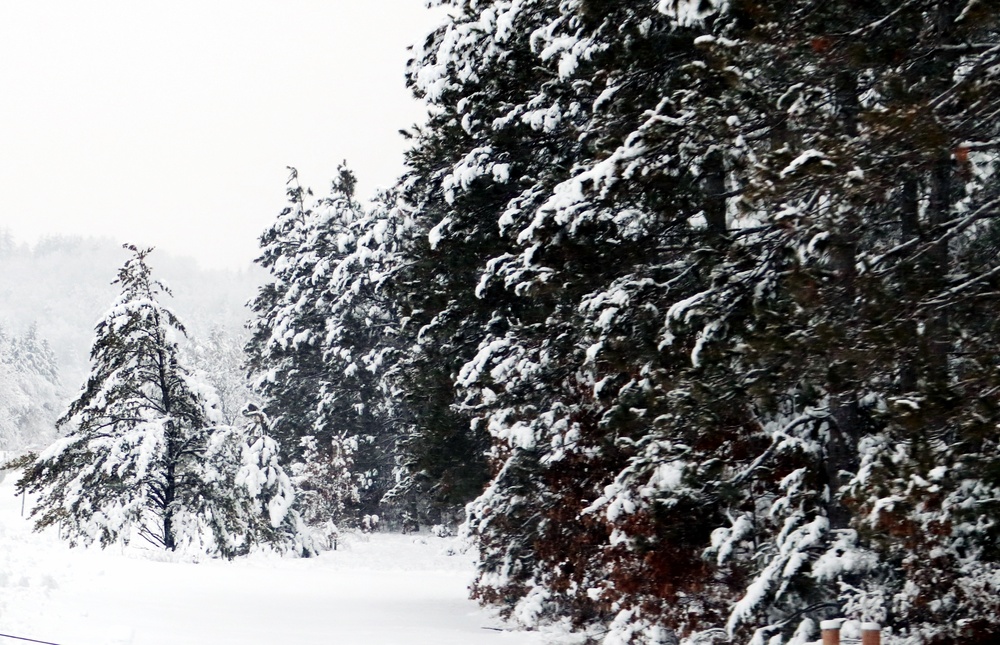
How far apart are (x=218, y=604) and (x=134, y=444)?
456 inches

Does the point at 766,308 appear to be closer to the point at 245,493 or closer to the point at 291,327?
the point at 245,493

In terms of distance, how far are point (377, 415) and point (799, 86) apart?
33.4 m

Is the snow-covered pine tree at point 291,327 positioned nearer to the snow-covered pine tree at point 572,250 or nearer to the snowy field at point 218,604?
the snowy field at point 218,604

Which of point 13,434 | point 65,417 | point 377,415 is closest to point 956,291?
point 65,417

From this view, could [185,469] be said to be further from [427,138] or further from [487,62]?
[487,62]

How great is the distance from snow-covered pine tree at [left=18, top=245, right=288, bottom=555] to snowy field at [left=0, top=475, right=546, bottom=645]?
187cm

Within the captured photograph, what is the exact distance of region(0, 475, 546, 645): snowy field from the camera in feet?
39.8

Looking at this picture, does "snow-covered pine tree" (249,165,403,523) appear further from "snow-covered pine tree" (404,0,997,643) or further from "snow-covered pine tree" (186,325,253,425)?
"snow-covered pine tree" (186,325,253,425)

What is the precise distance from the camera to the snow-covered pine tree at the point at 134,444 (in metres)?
26.1

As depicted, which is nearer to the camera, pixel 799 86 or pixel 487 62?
pixel 799 86

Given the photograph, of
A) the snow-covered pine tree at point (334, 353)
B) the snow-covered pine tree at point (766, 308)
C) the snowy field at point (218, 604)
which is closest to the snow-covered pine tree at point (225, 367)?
the snow-covered pine tree at point (334, 353)

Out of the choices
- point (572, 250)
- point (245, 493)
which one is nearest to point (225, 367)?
point (245, 493)

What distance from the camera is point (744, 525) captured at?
8883mm

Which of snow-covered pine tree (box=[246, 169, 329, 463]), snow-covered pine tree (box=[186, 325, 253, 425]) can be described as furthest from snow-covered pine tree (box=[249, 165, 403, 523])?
snow-covered pine tree (box=[186, 325, 253, 425])
